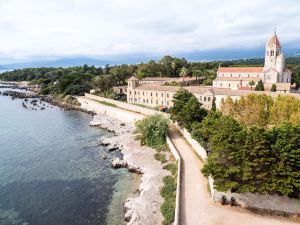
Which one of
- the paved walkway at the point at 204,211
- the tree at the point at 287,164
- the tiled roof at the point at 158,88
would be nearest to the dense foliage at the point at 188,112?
the paved walkway at the point at 204,211

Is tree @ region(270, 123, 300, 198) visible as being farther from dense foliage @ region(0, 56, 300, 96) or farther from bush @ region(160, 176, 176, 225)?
dense foliage @ region(0, 56, 300, 96)

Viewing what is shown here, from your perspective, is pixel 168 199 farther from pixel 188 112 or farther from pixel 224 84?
pixel 224 84

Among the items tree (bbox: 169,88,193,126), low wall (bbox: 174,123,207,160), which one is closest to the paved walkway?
low wall (bbox: 174,123,207,160)

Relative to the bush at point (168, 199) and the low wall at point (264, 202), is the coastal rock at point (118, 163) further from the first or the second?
the low wall at point (264, 202)

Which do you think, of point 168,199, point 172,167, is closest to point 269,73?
point 172,167

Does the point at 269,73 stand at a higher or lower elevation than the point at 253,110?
higher
